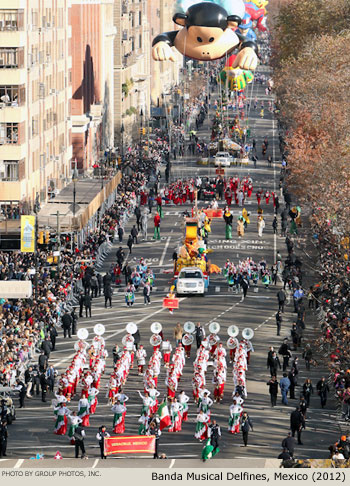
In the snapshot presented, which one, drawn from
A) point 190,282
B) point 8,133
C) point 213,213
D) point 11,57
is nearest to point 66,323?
point 190,282

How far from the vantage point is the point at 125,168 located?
121562mm

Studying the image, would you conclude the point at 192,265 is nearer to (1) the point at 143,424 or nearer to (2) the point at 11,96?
(2) the point at 11,96

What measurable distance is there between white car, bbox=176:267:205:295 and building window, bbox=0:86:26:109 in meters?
16.8

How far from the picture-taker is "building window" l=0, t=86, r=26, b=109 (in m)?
87.9

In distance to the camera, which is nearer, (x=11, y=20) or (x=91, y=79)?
(x=11, y=20)

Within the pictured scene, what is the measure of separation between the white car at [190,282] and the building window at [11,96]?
1685 cm

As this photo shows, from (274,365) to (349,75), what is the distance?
51.8 metres

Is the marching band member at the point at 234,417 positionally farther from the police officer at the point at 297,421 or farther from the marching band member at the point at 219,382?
the marching band member at the point at 219,382

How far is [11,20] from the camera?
8900cm

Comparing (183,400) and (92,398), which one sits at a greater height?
(183,400)

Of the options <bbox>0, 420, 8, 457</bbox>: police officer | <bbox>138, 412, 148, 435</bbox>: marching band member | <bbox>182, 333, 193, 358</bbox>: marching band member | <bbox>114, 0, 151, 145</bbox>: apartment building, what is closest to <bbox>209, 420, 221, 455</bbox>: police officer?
<bbox>138, 412, 148, 435</bbox>: marching band member

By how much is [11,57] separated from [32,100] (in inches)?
205

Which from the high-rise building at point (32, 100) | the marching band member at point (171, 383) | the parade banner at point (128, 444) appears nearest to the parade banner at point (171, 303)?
the marching band member at point (171, 383)

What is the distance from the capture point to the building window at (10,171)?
88625mm
